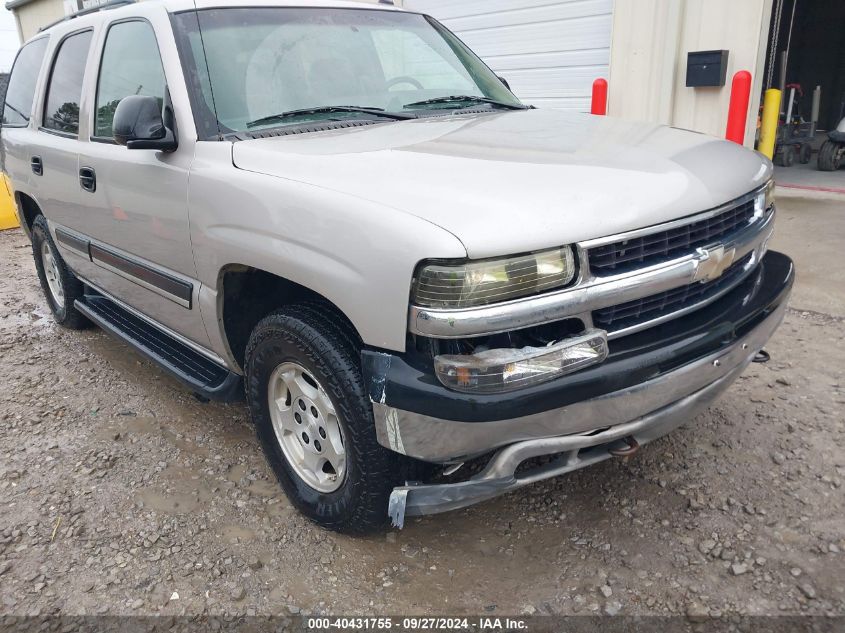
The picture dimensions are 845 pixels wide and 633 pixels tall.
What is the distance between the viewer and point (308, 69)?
2.96 metres

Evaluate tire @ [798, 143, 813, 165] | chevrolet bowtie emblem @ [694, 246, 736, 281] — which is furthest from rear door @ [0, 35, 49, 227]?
tire @ [798, 143, 813, 165]

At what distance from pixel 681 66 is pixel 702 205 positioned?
5.14 meters

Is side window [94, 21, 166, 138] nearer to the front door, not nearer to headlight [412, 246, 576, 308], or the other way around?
the front door

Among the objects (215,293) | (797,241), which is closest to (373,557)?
(215,293)

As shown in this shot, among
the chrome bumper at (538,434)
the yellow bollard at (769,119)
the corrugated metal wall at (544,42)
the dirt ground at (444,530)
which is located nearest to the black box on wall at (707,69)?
the yellow bollard at (769,119)

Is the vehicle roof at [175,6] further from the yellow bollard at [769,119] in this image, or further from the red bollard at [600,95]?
the yellow bollard at [769,119]

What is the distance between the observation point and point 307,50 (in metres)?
3.00

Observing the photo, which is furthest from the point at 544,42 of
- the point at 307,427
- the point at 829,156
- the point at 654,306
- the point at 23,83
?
the point at 307,427

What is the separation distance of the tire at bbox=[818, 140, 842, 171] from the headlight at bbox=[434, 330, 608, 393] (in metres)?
9.09

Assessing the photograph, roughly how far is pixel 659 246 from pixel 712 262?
0.23 metres

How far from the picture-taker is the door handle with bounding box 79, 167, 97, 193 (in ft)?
11.2

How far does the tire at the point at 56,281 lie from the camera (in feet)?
14.8

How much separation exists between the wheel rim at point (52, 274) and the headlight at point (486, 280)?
3.61m

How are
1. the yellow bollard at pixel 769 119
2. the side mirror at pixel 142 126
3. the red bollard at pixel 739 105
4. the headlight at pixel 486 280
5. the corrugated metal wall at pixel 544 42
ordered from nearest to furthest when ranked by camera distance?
the headlight at pixel 486 280 → the side mirror at pixel 142 126 → the red bollard at pixel 739 105 → the yellow bollard at pixel 769 119 → the corrugated metal wall at pixel 544 42
